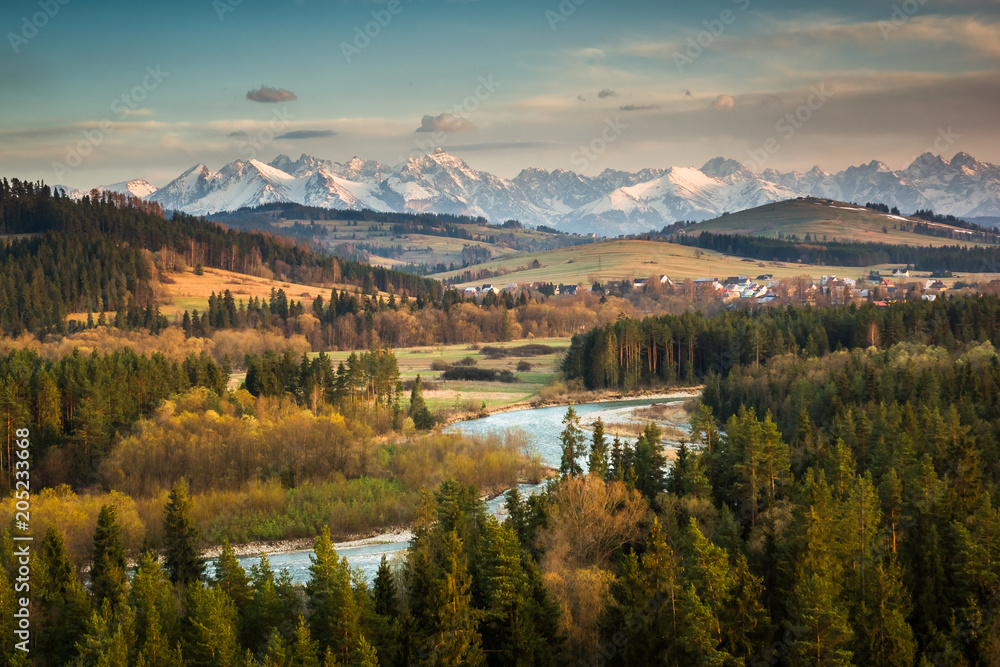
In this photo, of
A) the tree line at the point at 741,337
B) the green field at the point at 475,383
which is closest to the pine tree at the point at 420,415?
the green field at the point at 475,383

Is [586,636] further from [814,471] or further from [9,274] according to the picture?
[9,274]

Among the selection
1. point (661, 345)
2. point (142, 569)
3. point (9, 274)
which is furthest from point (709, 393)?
point (9, 274)

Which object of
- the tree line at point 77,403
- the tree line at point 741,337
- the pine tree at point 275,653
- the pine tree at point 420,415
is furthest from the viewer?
the tree line at point 741,337

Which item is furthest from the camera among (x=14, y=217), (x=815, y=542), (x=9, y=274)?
(x=14, y=217)

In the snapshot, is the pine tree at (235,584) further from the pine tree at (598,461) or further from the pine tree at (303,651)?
the pine tree at (598,461)

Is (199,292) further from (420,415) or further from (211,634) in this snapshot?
(211,634)

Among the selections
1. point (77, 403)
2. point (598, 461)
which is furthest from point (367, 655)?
point (77, 403)
